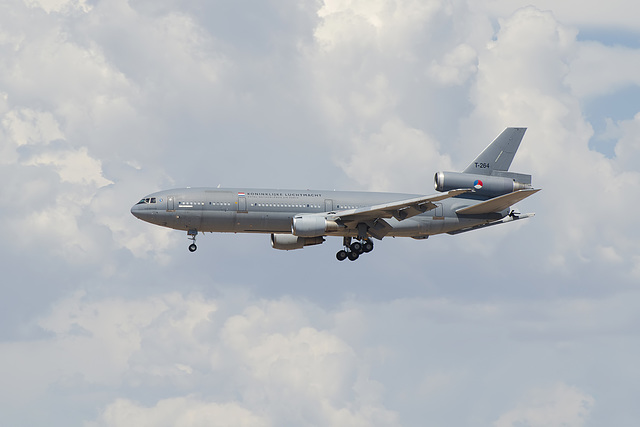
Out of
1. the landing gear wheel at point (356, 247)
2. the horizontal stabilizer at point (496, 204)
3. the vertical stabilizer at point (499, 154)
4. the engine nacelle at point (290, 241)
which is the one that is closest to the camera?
the horizontal stabilizer at point (496, 204)

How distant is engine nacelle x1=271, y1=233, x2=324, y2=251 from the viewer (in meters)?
108

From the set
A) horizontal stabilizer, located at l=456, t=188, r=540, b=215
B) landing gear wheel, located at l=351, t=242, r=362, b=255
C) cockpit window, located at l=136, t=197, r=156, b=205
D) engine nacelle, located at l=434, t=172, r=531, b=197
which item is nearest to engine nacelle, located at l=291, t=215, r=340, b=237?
landing gear wheel, located at l=351, t=242, r=362, b=255

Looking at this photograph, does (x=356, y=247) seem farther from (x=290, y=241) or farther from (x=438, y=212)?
(x=438, y=212)

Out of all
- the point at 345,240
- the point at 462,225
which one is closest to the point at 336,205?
the point at 345,240

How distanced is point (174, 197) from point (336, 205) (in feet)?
46.8

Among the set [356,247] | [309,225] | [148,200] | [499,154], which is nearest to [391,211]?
[356,247]

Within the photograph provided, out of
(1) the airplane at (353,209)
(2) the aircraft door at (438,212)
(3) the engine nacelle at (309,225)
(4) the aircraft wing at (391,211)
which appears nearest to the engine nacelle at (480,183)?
(1) the airplane at (353,209)

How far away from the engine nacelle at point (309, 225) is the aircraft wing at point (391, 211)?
3.57 feet

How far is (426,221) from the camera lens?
351ft

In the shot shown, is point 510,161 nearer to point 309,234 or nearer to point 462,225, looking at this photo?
point 462,225

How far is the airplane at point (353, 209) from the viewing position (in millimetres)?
100875

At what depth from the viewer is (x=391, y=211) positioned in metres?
101

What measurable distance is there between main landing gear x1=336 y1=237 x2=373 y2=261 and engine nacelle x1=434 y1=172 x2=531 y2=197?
27.0 feet

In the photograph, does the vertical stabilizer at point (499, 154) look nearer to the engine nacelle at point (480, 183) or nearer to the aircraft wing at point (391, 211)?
the engine nacelle at point (480, 183)
